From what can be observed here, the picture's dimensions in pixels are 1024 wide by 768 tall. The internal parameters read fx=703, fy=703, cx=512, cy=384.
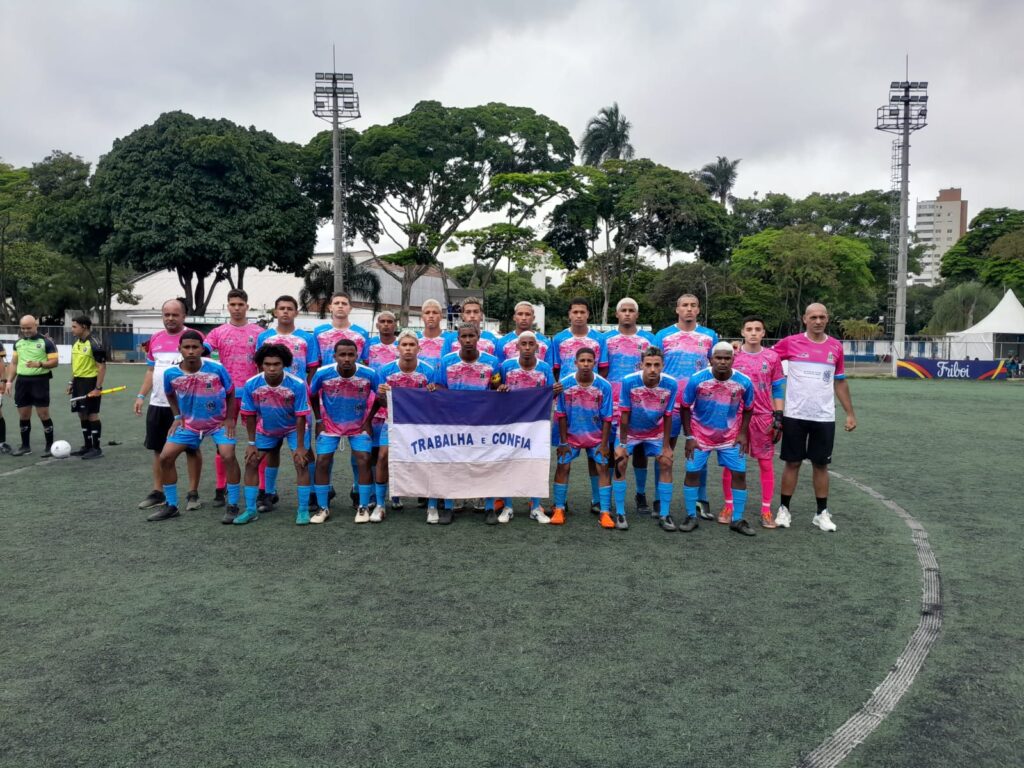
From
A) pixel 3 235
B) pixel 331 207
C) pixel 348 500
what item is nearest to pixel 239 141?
pixel 331 207

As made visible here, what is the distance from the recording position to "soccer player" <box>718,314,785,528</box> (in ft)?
21.1

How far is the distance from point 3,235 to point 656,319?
3715 centimetres

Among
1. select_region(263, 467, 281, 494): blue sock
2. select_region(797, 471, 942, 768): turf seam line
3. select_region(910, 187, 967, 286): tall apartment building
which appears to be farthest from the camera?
select_region(910, 187, 967, 286): tall apartment building

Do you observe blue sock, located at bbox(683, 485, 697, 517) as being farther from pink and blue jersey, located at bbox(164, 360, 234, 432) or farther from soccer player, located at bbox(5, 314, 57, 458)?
soccer player, located at bbox(5, 314, 57, 458)

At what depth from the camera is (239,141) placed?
3281cm

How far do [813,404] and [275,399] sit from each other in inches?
186

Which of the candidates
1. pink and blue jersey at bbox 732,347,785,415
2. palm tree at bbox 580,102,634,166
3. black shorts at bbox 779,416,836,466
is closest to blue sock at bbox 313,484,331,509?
pink and blue jersey at bbox 732,347,785,415

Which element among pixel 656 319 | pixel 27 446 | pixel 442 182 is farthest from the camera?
pixel 656 319

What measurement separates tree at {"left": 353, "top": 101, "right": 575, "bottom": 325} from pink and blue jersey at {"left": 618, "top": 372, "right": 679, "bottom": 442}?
29635 mm

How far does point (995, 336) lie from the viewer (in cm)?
3584

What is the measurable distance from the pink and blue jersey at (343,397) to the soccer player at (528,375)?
4.09ft

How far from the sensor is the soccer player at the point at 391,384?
248 inches

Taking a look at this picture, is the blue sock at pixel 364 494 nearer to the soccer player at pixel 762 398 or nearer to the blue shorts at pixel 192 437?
the blue shorts at pixel 192 437

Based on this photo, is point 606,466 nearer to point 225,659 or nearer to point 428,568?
point 428,568
